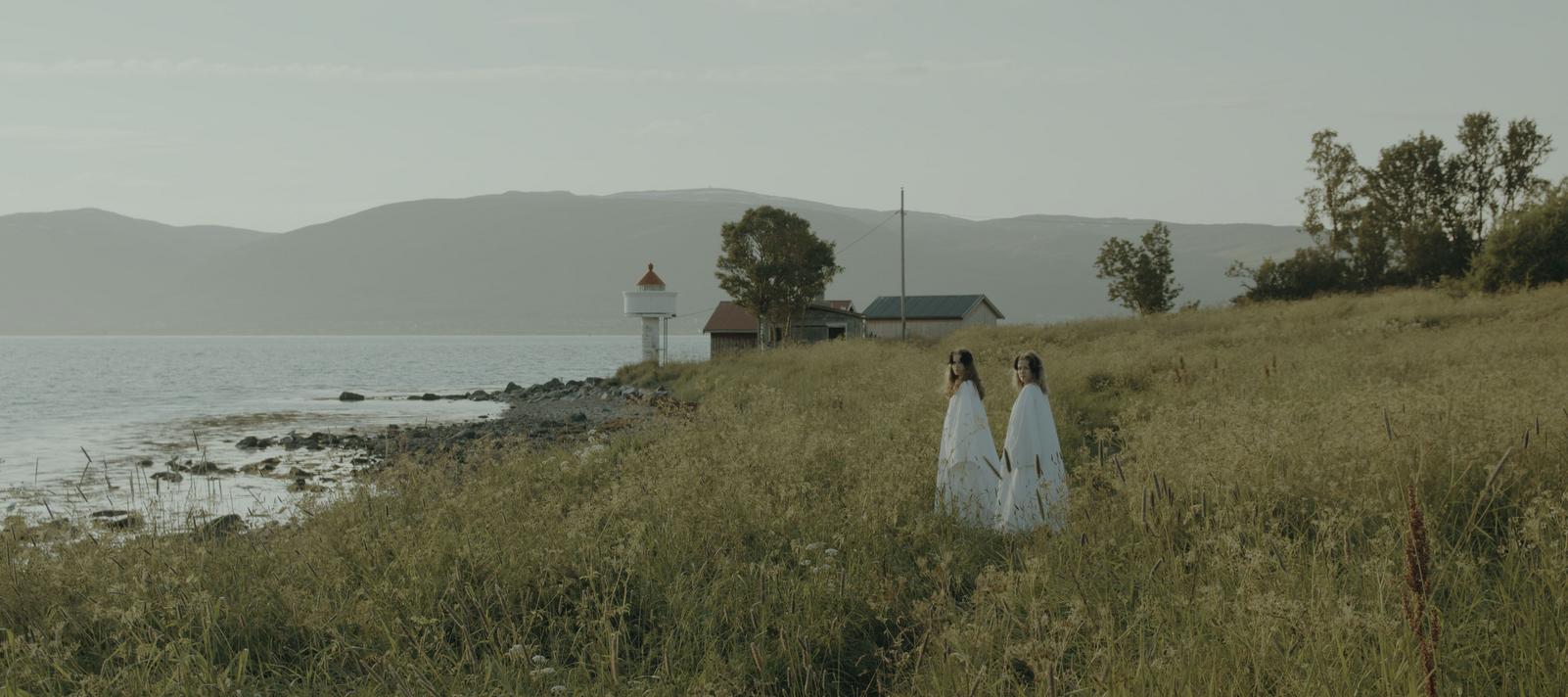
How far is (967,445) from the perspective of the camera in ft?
28.7

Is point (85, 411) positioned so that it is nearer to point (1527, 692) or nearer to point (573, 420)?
point (573, 420)

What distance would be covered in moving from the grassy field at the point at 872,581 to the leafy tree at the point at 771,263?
49020mm

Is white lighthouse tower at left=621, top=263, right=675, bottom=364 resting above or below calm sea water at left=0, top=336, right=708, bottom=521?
above

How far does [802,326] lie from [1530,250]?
126 ft

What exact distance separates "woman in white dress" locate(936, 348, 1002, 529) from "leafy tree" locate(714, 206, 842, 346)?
48509 mm

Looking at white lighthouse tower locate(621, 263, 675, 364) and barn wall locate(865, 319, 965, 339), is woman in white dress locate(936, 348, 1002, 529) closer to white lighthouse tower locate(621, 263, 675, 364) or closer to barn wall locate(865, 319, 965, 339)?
barn wall locate(865, 319, 965, 339)

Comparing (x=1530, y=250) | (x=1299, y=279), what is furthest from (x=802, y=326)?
(x=1530, y=250)

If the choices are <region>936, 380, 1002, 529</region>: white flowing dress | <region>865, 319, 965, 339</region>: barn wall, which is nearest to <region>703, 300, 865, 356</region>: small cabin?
<region>865, 319, 965, 339</region>: barn wall

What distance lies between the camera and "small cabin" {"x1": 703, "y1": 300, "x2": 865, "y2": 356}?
6514cm

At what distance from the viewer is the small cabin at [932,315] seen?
65.2 metres

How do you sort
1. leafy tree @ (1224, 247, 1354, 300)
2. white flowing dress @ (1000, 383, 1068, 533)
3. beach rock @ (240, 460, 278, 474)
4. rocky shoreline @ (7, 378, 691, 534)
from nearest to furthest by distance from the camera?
white flowing dress @ (1000, 383, 1068, 533)
rocky shoreline @ (7, 378, 691, 534)
beach rock @ (240, 460, 278, 474)
leafy tree @ (1224, 247, 1354, 300)

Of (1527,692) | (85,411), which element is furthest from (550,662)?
(85,411)

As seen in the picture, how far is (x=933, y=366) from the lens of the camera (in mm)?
22609

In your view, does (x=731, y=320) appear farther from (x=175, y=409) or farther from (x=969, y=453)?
(x=969, y=453)
